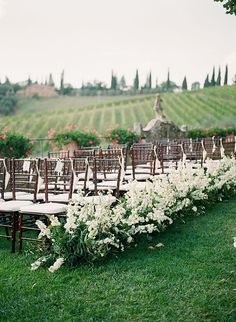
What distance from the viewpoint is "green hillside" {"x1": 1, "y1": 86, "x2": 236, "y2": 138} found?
41.3 meters

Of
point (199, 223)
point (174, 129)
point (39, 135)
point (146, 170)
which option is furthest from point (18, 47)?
point (199, 223)

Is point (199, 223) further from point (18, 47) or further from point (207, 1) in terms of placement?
point (18, 47)

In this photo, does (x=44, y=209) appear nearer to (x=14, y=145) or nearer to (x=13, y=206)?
(x=13, y=206)

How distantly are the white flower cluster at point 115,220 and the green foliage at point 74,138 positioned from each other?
5156 mm

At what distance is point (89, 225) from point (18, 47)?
35.2 m

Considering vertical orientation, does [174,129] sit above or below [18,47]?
below

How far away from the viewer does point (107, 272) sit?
14.2ft

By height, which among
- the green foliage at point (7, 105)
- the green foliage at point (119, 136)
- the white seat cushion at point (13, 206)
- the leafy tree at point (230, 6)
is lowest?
the white seat cushion at point (13, 206)

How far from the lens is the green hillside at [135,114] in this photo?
41.3 meters

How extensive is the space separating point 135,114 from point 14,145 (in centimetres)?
3759

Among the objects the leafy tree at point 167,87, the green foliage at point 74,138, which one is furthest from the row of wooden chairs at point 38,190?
the leafy tree at point 167,87

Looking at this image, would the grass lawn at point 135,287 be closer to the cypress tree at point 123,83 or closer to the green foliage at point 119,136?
the green foliage at point 119,136

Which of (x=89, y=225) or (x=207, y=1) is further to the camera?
(x=207, y=1)

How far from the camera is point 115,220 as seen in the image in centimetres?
477
